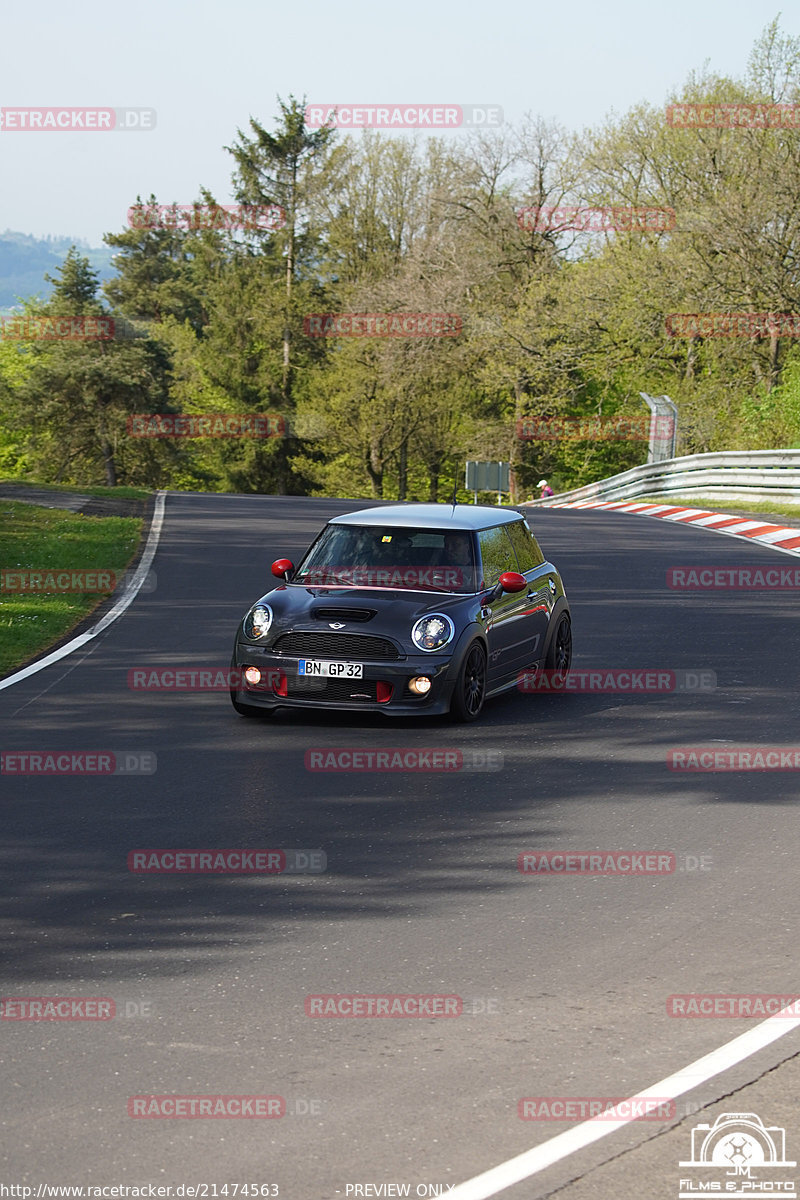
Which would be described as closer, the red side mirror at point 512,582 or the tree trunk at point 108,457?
the red side mirror at point 512,582

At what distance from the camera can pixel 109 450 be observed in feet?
240

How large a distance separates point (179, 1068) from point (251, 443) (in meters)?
71.3

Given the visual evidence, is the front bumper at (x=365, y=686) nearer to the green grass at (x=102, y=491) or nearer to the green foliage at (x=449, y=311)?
the green grass at (x=102, y=491)

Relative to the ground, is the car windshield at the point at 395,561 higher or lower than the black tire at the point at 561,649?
higher

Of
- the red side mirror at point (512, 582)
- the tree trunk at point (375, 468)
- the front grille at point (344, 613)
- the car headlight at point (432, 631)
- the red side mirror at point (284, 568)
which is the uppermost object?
the red side mirror at point (284, 568)

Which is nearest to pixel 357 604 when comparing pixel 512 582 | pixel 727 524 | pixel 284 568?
pixel 284 568

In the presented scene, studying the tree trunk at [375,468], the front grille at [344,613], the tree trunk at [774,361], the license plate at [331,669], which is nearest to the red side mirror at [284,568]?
the front grille at [344,613]

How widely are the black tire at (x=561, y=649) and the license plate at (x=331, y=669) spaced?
8.62ft

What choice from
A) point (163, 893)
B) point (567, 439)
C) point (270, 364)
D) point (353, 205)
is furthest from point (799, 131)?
point (163, 893)

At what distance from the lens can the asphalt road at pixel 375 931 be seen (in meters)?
4.66

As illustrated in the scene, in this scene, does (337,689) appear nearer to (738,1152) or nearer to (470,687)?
(470,687)

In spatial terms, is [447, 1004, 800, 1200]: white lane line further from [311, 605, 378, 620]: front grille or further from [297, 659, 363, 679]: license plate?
[311, 605, 378, 620]: front grille

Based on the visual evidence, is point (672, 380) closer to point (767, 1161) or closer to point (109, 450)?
point (109, 450)

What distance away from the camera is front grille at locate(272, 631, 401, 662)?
37.0ft
